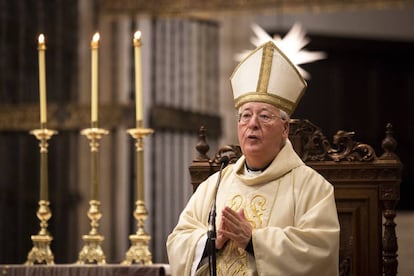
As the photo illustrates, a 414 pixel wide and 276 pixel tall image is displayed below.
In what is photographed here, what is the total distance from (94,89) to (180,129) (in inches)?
193

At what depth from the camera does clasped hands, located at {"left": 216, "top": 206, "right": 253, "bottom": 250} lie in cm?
475

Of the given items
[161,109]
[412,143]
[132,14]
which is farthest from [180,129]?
[412,143]

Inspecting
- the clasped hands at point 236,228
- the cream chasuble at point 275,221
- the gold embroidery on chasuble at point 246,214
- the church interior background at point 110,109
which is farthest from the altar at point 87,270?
the church interior background at point 110,109

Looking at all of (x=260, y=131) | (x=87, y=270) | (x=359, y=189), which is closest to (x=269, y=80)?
(x=260, y=131)

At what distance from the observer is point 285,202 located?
4973 mm

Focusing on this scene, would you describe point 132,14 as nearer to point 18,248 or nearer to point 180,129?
point 180,129

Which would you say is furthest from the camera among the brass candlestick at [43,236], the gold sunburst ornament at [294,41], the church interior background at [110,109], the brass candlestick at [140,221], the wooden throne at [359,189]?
the gold sunburst ornament at [294,41]

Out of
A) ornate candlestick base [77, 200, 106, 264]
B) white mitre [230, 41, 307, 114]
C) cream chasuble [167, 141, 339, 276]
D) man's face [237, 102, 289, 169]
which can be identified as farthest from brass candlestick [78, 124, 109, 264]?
man's face [237, 102, 289, 169]

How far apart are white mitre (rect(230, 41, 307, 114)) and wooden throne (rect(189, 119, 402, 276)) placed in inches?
21.1

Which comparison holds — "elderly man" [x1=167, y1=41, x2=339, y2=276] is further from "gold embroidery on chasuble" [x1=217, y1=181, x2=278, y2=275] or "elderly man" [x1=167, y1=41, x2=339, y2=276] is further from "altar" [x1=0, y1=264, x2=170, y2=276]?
"altar" [x1=0, y1=264, x2=170, y2=276]

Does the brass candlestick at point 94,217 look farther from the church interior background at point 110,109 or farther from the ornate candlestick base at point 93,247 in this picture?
the church interior background at point 110,109

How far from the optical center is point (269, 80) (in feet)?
16.6

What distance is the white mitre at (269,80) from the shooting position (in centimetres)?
503

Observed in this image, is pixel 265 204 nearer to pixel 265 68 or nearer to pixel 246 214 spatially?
pixel 246 214
